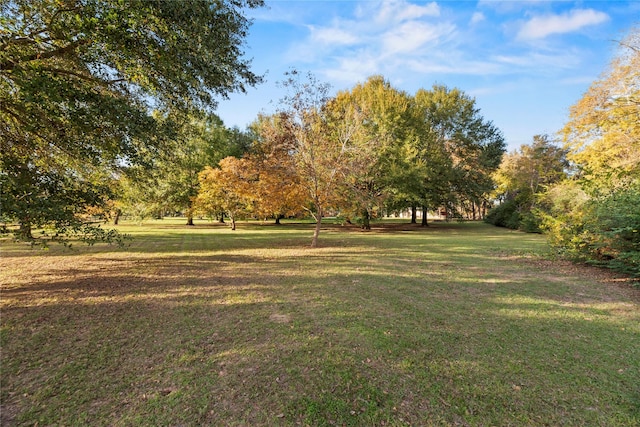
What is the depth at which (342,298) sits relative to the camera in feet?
18.4

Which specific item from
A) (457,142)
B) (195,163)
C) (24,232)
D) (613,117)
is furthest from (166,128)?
(457,142)

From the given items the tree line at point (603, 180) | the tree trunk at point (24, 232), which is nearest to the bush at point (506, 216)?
the tree line at point (603, 180)

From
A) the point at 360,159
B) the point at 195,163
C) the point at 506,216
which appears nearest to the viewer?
the point at 360,159

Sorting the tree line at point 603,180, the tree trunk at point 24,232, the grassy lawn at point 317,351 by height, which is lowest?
the grassy lawn at point 317,351

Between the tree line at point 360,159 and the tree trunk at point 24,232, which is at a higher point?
the tree line at point 360,159

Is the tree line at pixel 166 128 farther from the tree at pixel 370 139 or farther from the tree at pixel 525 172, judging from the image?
the tree at pixel 525 172

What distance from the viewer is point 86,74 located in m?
6.46

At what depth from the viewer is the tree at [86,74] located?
4.57 m

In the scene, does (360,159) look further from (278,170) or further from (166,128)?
(166,128)

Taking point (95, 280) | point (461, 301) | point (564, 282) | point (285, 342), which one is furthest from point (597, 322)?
point (95, 280)

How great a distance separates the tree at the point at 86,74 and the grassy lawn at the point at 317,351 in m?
2.28

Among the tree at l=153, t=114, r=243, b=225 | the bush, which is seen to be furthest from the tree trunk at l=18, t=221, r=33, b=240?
the bush

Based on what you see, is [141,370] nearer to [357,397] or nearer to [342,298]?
[357,397]

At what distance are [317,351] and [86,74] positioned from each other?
7.73 meters
